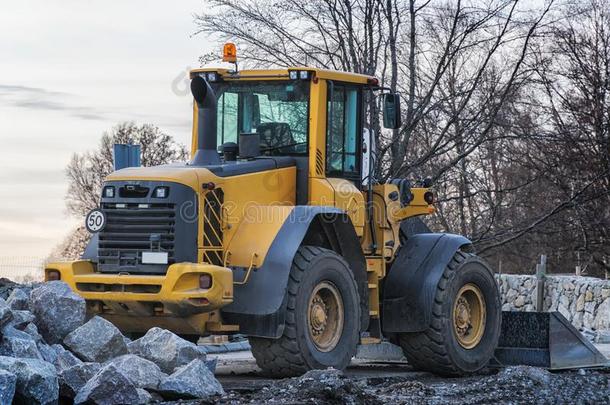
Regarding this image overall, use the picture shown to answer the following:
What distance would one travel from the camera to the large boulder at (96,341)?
11219mm

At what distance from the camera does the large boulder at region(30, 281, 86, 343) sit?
1142 cm

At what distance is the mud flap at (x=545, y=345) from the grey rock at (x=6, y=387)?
7.42 m

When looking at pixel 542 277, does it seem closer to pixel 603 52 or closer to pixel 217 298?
pixel 603 52

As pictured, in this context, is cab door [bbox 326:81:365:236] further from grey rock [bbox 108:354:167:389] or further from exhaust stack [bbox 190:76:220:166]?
grey rock [bbox 108:354:167:389]

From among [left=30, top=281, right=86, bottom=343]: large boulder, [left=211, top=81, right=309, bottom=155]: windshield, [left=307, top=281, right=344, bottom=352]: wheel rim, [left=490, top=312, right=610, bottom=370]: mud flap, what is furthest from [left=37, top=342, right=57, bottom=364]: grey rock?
[left=490, top=312, right=610, bottom=370]: mud flap

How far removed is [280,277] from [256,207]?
39.8 inches

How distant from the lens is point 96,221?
12516 millimetres

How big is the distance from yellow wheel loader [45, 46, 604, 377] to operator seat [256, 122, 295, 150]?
0.01 m

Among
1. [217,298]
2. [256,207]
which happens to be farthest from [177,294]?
[256,207]

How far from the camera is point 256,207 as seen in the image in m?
12.8

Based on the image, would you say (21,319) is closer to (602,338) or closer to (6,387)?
(6,387)

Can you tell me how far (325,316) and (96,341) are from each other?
259cm

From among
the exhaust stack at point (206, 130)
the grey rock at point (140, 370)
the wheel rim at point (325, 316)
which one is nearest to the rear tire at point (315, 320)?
the wheel rim at point (325, 316)

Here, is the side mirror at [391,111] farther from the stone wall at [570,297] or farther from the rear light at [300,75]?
the stone wall at [570,297]
